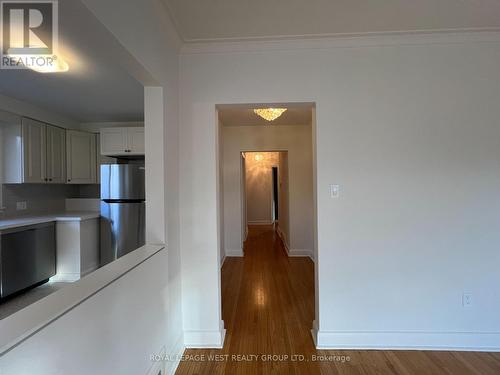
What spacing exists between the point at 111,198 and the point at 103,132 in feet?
4.01

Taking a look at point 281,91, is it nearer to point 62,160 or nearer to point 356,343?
point 356,343

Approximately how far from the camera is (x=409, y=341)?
203 centimetres

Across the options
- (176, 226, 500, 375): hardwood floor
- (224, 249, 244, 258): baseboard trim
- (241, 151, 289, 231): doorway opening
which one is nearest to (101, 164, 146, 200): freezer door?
(176, 226, 500, 375): hardwood floor

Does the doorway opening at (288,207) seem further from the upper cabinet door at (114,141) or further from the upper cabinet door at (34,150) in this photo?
the upper cabinet door at (34,150)

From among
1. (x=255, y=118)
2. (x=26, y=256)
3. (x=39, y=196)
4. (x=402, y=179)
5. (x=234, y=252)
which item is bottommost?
(x=234, y=252)

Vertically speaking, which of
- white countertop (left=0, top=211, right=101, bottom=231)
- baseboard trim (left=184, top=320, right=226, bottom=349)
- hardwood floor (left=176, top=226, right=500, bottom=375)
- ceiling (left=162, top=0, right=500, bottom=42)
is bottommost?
hardwood floor (left=176, top=226, right=500, bottom=375)

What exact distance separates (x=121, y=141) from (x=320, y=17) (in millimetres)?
3308

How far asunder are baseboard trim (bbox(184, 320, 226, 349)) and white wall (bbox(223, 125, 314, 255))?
2.75 meters

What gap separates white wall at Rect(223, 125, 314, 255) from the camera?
4.69 m

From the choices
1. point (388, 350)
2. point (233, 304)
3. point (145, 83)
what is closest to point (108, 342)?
point (145, 83)

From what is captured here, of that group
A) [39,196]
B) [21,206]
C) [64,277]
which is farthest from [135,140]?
[64,277]

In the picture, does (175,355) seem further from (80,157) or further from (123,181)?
(80,157)

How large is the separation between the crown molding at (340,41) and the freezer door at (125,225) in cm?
218

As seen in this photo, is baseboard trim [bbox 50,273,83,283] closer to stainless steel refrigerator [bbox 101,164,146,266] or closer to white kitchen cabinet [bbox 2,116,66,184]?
stainless steel refrigerator [bbox 101,164,146,266]
